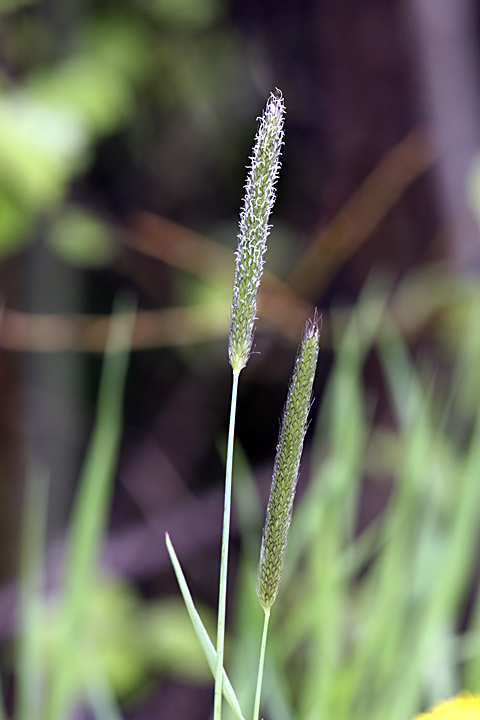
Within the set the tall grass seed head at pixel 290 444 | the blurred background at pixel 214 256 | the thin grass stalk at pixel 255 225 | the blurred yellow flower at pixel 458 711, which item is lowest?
the blurred yellow flower at pixel 458 711

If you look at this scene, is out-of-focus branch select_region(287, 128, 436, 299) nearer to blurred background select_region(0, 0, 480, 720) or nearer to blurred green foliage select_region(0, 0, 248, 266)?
blurred background select_region(0, 0, 480, 720)

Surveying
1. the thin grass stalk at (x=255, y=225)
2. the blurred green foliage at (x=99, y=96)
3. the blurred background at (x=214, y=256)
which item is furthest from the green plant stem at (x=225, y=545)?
the blurred green foliage at (x=99, y=96)

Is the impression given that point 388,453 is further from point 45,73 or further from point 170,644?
point 45,73

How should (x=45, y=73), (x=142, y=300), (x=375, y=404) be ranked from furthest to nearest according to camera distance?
(x=142, y=300), (x=375, y=404), (x=45, y=73)

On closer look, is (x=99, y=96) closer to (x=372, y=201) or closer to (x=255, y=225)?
(x=372, y=201)

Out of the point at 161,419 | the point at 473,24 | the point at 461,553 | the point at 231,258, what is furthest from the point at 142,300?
the point at 461,553

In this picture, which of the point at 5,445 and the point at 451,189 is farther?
the point at 5,445

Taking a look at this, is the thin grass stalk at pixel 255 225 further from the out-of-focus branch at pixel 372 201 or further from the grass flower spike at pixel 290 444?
the out-of-focus branch at pixel 372 201
